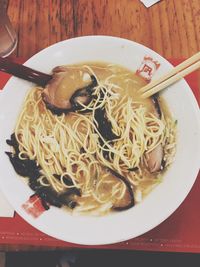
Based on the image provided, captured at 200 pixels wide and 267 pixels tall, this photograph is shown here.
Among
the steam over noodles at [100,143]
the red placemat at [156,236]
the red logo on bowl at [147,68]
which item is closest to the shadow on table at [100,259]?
the red placemat at [156,236]

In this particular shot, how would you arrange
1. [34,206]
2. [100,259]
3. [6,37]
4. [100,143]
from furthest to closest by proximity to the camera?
[100,259], [6,37], [100,143], [34,206]

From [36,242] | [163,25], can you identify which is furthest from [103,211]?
[163,25]

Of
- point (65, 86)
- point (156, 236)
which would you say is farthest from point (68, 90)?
point (156, 236)

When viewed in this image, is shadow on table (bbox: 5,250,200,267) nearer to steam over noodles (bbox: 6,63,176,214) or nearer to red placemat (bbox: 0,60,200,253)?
red placemat (bbox: 0,60,200,253)

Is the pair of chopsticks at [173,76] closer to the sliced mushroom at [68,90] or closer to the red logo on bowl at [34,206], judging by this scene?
the sliced mushroom at [68,90]

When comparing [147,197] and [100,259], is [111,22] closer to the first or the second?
[147,197]

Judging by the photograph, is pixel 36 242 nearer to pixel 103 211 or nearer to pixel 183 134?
pixel 103 211
